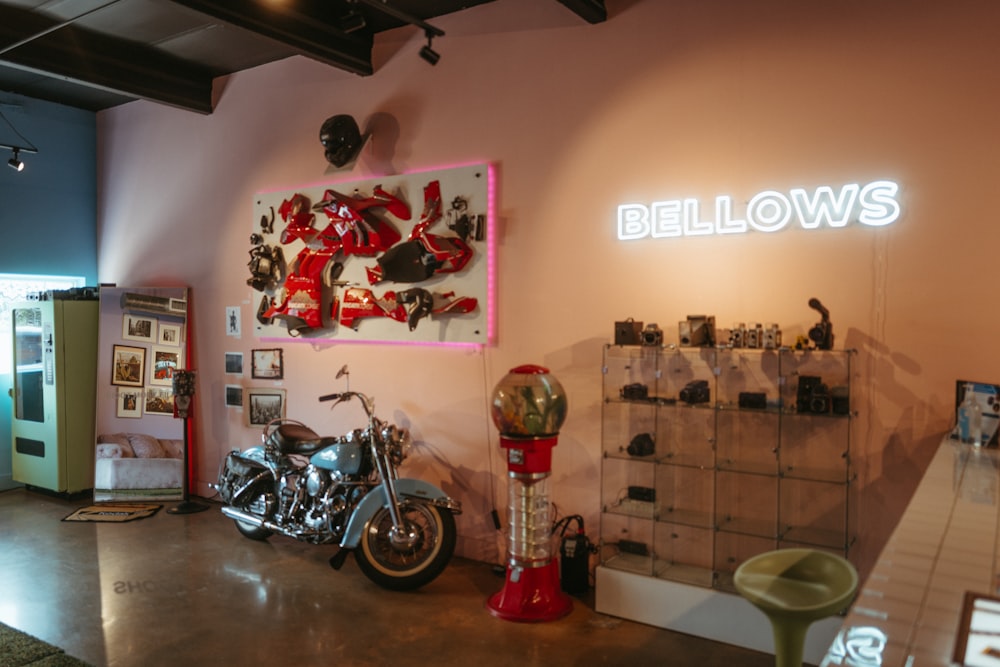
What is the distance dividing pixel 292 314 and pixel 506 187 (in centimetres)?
208

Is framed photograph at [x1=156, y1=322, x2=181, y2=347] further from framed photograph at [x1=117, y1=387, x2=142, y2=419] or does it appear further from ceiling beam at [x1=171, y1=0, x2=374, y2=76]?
ceiling beam at [x1=171, y1=0, x2=374, y2=76]

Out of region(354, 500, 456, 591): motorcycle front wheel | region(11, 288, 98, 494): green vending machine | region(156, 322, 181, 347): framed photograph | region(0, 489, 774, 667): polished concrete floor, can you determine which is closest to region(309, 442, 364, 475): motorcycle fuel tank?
region(354, 500, 456, 591): motorcycle front wheel

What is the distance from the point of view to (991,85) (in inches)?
134

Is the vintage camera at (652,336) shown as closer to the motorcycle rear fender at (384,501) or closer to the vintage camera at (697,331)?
the vintage camera at (697,331)

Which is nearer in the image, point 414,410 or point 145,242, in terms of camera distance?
point 414,410

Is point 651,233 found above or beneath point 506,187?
beneath

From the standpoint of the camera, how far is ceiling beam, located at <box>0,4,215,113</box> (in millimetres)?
5215

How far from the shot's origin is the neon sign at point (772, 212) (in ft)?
12.0

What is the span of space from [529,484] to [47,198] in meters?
5.99

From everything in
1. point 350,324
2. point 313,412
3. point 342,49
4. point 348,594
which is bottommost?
point 348,594

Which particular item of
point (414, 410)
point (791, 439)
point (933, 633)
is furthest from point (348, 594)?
point (933, 633)

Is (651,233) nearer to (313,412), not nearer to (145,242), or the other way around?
(313,412)

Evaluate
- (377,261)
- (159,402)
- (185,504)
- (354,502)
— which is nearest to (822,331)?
(354,502)

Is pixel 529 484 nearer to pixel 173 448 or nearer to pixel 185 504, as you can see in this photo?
pixel 185 504
